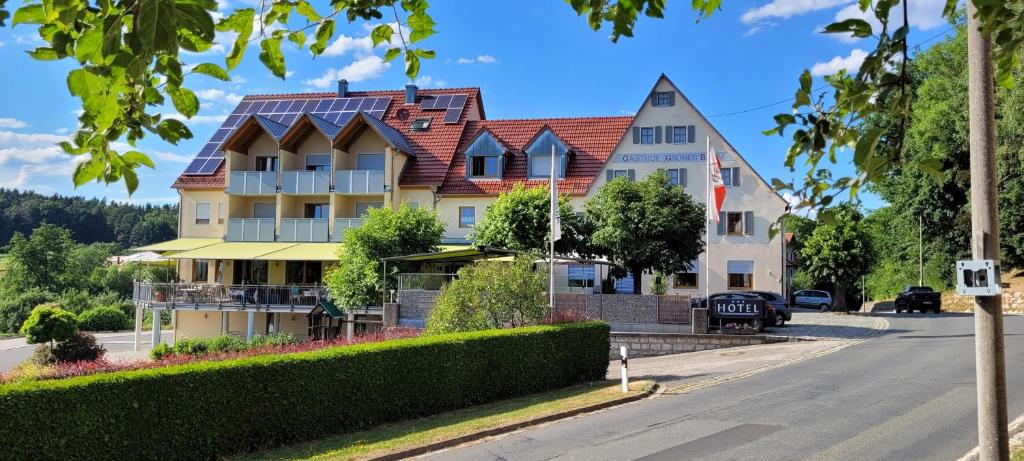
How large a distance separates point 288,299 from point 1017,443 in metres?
31.2

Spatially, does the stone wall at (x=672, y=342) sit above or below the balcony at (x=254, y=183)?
below

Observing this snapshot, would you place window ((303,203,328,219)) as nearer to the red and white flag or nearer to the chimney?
the chimney

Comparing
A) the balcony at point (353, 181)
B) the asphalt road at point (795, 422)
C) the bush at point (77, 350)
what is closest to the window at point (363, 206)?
the balcony at point (353, 181)

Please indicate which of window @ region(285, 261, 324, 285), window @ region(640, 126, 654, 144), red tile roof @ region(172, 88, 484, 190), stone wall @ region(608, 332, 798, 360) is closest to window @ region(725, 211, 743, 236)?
window @ region(640, 126, 654, 144)

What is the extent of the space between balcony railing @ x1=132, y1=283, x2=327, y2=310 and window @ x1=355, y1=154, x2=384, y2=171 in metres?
8.29

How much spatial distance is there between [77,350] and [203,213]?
15.1m

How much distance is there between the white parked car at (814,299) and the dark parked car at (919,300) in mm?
4928

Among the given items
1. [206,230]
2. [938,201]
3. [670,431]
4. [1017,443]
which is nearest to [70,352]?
[206,230]

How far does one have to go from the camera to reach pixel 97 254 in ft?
297

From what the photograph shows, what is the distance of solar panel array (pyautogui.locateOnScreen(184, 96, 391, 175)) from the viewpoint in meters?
45.6

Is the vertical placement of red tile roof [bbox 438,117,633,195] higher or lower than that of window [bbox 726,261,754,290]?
higher

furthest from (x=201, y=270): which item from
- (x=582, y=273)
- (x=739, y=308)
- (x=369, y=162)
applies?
(x=739, y=308)

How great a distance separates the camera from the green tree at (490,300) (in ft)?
67.0

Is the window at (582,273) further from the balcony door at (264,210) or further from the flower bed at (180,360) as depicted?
the flower bed at (180,360)
